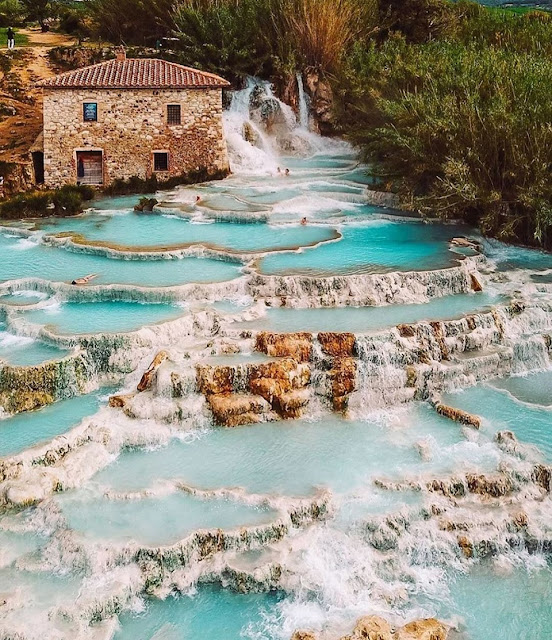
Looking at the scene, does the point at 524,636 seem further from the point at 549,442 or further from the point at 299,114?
the point at 299,114

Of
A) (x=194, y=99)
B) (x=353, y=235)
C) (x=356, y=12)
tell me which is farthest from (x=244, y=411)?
(x=356, y=12)

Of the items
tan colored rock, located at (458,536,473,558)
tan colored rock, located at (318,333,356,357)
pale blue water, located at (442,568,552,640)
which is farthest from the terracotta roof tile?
pale blue water, located at (442,568,552,640)

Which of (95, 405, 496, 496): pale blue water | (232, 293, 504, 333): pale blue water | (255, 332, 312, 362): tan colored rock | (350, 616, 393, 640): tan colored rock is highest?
(232, 293, 504, 333): pale blue water

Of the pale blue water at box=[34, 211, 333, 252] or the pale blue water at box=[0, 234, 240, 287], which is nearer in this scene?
the pale blue water at box=[0, 234, 240, 287]

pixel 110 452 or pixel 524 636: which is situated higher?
pixel 110 452

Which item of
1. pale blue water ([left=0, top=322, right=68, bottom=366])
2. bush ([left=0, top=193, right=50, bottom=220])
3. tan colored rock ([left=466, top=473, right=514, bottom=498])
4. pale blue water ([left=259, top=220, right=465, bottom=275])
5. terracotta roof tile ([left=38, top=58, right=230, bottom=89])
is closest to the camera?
tan colored rock ([left=466, top=473, right=514, bottom=498])

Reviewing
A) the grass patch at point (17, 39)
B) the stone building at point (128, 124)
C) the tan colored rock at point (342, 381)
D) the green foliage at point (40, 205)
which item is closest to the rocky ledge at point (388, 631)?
the tan colored rock at point (342, 381)

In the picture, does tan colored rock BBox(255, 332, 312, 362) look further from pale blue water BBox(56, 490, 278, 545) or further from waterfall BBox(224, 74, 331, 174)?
waterfall BBox(224, 74, 331, 174)
